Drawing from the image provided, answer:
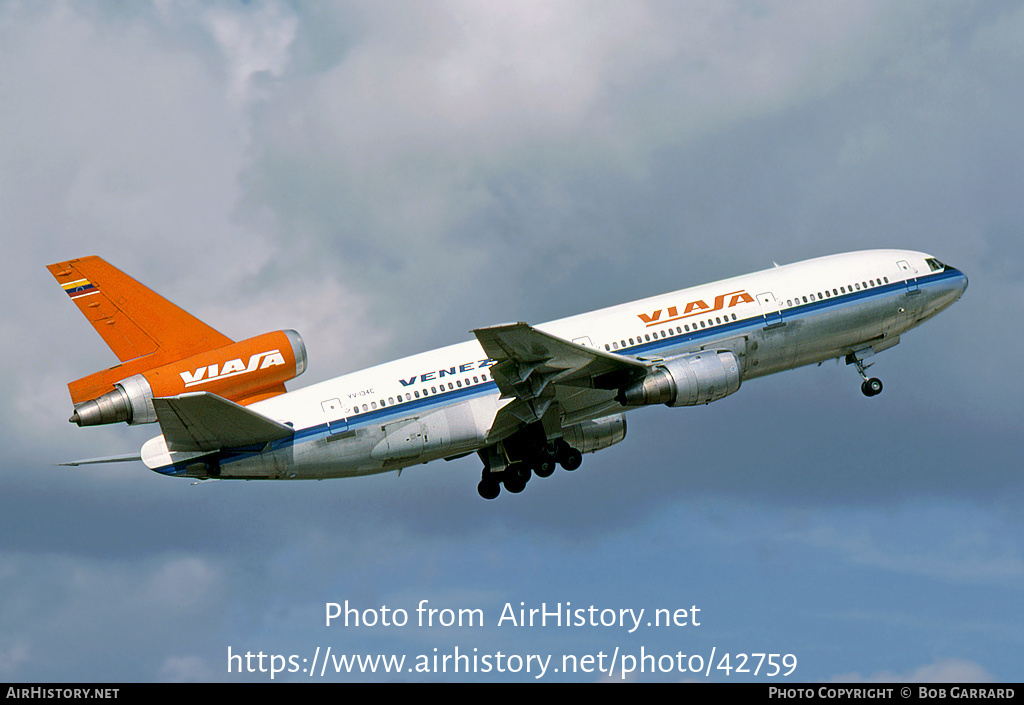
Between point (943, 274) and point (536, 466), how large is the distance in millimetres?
18913

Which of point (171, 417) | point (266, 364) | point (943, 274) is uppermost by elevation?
point (943, 274)

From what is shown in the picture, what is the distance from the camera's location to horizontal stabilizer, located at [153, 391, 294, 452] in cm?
3488

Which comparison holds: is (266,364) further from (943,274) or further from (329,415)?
(943,274)

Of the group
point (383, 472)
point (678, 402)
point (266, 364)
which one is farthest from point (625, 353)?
point (266, 364)

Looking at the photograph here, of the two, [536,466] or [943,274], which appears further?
[943,274]

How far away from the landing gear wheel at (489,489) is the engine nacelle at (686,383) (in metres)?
7.92

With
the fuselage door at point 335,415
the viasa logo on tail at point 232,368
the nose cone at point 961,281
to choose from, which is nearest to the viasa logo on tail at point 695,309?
the nose cone at point 961,281

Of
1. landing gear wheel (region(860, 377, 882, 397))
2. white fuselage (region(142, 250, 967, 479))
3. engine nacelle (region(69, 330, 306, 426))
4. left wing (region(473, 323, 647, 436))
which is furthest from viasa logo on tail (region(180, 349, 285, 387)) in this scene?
landing gear wheel (region(860, 377, 882, 397))

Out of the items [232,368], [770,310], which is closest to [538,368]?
[770,310]

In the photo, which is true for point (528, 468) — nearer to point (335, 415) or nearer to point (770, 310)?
point (335, 415)

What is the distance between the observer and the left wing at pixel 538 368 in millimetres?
36688

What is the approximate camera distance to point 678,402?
39.5 meters

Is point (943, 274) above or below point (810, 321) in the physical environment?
above

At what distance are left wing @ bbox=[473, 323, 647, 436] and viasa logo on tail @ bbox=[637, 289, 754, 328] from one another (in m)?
2.55
